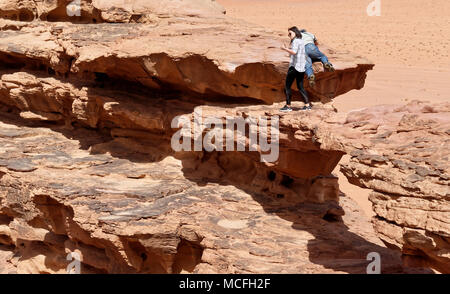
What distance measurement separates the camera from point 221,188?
10.8 meters

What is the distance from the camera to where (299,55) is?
9352 millimetres

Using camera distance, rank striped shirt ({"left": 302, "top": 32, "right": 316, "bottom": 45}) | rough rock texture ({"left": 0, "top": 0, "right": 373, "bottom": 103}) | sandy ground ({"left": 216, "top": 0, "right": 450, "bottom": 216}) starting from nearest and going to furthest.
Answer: striped shirt ({"left": 302, "top": 32, "right": 316, "bottom": 45}), rough rock texture ({"left": 0, "top": 0, "right": 373, "bottom": 103}), sandy ground ({"left": 216, "top": 0, "right": 450, "bottom": 216})

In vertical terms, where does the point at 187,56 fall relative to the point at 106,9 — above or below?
below

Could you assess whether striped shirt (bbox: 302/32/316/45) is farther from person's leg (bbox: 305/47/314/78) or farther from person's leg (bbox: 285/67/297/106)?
person's leg (bbox: 285/67/297/106)

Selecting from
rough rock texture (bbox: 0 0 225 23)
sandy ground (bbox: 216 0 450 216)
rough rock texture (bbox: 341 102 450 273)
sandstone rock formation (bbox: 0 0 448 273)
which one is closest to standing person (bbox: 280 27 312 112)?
sandstone rock formation (bbox: 0 0 448 273)

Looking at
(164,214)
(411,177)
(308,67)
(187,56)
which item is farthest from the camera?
(187,56)

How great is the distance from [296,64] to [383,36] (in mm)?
36562

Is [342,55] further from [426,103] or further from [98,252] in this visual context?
[98,252]

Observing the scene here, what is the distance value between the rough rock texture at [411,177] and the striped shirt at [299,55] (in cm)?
143

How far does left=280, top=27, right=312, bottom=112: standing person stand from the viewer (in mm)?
9355

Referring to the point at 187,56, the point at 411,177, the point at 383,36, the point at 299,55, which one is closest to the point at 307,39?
the point at 299,55

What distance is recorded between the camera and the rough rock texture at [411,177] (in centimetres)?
697

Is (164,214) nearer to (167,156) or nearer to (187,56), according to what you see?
(167,156)

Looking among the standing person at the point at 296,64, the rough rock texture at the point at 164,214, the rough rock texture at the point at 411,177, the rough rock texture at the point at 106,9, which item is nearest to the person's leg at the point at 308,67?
the standing person at the point at 296,64
